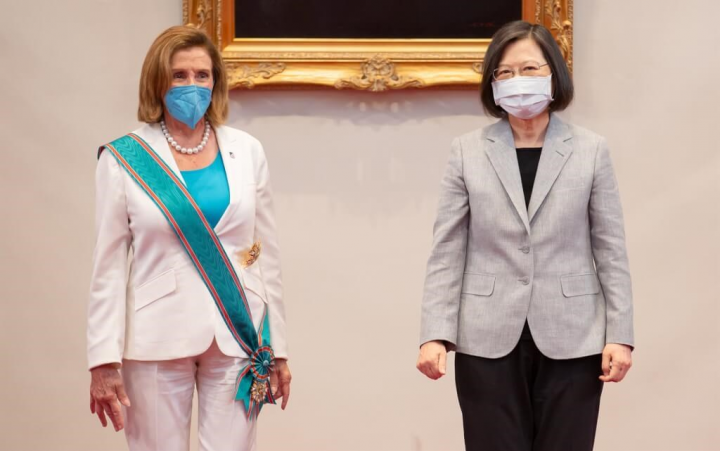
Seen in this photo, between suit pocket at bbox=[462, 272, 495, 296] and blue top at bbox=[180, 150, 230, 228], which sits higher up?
blue top at bbox=[180, 150, 230, 228]

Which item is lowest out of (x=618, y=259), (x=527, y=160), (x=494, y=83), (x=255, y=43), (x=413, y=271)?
(x=413, y=271)

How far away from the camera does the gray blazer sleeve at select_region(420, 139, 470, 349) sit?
2.24 meters

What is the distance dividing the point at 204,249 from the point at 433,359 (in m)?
0.62

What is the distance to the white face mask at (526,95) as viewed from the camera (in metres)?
2.26

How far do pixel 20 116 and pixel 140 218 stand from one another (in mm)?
1547

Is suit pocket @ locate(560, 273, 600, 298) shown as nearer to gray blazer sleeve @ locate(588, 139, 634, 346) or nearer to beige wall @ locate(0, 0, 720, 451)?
gray blazer sleeve @ locate(588, 139, 634, 346)

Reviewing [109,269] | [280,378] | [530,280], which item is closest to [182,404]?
[280,378]

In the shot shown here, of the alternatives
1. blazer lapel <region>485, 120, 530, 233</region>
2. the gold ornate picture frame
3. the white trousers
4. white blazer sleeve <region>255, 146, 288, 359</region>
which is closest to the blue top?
white blazer sleeve <region>255, 146, 288, 359</region>

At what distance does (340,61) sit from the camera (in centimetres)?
342

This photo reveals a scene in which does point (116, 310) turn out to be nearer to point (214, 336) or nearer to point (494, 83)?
point (214, 336)

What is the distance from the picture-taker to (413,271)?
3527 millimetres

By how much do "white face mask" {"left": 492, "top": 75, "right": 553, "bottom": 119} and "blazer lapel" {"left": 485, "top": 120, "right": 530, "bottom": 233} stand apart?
0.22 ft

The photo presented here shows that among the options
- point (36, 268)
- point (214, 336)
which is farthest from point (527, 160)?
point (36, 268)

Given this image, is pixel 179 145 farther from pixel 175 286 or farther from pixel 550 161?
pixel 550 161
